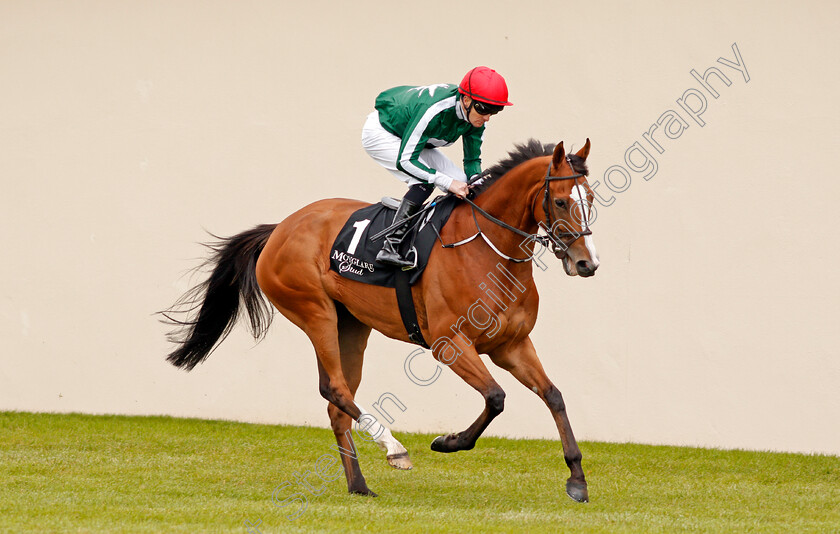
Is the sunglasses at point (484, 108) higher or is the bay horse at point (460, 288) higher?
the sunglasses at point (484, 108)

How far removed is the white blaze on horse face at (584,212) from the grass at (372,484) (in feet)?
3.87

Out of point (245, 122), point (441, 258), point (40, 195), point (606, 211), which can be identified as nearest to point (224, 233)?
point (245, 122)

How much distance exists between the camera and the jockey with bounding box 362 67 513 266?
15.0ft

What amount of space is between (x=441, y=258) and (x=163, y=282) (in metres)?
3.95

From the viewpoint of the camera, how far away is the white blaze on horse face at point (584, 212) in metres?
4.12

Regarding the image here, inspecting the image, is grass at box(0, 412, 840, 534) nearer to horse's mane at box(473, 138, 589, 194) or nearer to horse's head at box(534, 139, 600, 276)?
horse's head at box(534, 139, 600, 276)

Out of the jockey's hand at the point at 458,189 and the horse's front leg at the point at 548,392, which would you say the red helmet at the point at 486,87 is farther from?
the horse's front leg at the point at 548,392

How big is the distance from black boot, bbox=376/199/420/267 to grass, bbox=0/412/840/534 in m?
1.20

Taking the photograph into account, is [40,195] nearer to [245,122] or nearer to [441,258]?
[245,122]

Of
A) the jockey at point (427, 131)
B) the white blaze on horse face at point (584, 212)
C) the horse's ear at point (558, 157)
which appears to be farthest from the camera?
the jockey at point (427, 131)

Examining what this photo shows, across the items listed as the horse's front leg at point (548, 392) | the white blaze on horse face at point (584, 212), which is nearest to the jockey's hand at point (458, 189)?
the white blaze on horse face at point (584, 212)

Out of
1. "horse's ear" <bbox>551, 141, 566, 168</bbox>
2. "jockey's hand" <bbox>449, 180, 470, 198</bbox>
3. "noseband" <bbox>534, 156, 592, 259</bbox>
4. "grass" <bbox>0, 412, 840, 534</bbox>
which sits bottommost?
"grass" <bbox>0, 412, 840, 534</bbox>

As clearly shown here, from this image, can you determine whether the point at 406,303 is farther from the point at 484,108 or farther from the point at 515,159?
the point at 484,108

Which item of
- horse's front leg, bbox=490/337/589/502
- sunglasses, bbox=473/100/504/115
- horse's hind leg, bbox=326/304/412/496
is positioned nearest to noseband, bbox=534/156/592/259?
sunglasses, bbox=473/100/504/115
